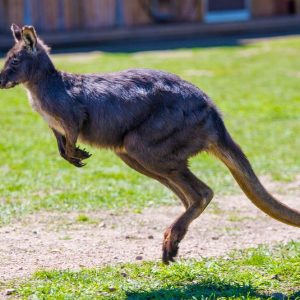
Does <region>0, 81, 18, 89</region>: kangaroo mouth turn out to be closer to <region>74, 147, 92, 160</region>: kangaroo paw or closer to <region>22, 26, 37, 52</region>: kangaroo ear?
<region>22, 26, 37, 52</region>: kangaroo ear

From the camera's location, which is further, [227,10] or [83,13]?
[227,10]

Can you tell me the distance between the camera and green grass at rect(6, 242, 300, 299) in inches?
226

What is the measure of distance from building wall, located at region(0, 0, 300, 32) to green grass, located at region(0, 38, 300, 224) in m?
2.79

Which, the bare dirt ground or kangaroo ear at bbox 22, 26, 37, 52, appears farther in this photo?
the bare dirt ground

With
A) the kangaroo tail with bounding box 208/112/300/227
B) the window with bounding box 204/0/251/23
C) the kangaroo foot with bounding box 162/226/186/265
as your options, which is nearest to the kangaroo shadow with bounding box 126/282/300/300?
the kangaroo foot with bounding box 162/226/186/265

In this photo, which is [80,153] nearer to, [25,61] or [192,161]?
[25,61]

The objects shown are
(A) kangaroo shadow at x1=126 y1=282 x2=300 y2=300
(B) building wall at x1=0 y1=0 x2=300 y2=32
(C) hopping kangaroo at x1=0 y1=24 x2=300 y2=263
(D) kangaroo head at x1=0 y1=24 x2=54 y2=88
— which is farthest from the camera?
(B) building wall at x1=0 y1=0 x2=300 y2=32

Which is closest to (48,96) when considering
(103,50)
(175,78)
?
(175,78)

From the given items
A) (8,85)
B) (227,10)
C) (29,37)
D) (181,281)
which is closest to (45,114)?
(8,85)

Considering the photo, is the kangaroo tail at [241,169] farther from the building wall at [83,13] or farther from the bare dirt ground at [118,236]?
the building wall at [83,13]

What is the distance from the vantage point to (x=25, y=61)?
21.1 ft

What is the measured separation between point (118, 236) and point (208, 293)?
177 cm

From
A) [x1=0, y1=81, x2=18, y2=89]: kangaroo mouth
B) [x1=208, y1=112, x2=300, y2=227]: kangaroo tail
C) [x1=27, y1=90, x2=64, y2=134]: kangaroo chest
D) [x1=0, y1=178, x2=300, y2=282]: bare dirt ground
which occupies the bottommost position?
[x1=0, y1=178, x2=300, y2=282]: bare dirt ground

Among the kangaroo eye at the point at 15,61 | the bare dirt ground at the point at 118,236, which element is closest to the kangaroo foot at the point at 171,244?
the bare dirt ground at the point at 118,236
